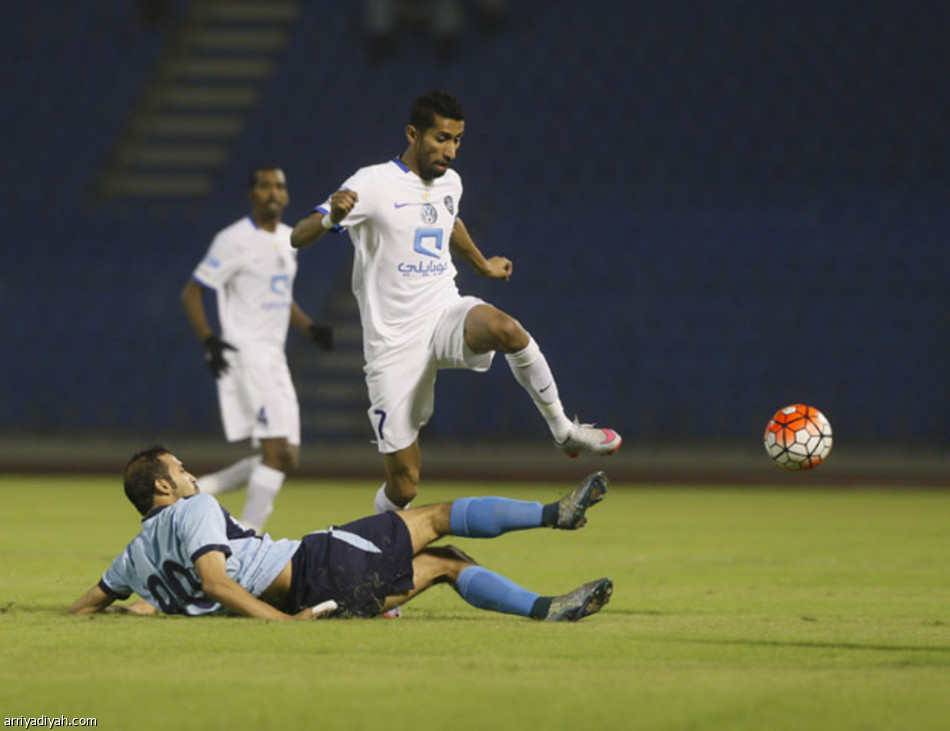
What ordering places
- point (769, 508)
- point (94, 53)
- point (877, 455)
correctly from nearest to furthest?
point (769, 508) → point (877, 455) → point (94, 53)

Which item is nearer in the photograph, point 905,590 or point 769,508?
point 905,590

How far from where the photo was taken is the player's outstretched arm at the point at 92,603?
6639mm

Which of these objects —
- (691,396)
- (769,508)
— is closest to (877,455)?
(691,396)

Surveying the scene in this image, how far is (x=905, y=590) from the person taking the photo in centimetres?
809

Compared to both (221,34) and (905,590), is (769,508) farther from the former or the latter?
(221,34)

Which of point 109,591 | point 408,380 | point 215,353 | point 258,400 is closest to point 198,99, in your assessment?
point 215,353

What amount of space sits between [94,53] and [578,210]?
8.32 metres

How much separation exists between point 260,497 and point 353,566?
12.9 ft

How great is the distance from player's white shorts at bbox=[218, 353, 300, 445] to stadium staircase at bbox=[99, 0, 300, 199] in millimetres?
12685

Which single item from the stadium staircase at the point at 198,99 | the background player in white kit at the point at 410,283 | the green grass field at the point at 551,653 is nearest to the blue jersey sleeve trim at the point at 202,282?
the green grass field at the point at 551,653

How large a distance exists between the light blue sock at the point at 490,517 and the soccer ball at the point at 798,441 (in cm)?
129

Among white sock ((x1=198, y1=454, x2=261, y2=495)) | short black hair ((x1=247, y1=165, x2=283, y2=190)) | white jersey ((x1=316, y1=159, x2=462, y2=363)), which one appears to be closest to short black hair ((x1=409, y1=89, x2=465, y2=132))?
white jersey ((x1=316, y1=159, x2=462, y2=363))

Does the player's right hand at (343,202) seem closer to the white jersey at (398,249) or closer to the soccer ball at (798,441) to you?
the white jersey at (398,249)

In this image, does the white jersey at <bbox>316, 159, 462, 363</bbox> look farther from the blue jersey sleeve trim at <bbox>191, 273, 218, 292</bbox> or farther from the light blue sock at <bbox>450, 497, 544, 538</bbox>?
the blue jersey sleeve trim at <bbox>191, 273, 218, 292</bbox>
